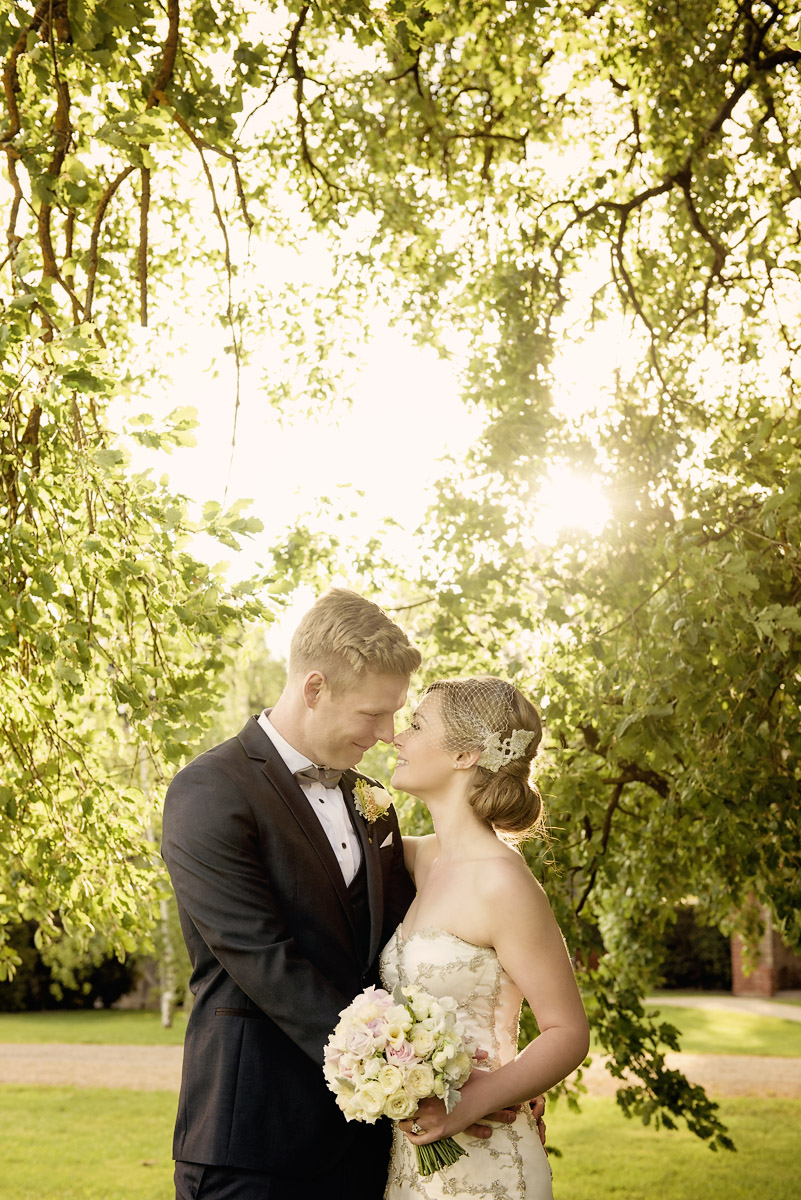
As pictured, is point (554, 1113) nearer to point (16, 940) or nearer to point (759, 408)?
point (759, 408)

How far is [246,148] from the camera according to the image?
7816 millimetres

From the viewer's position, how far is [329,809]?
3127 mm

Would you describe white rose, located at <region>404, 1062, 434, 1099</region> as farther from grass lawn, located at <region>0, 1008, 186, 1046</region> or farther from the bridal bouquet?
grass lawn, located at <region>0, 1008, 186, 1046</region>

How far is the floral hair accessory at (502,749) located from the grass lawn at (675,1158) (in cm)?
587

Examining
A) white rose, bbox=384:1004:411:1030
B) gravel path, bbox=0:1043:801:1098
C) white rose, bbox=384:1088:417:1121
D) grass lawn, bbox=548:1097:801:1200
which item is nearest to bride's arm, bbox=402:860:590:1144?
white rose, bbox=384:1088:417:1121

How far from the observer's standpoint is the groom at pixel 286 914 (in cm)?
262

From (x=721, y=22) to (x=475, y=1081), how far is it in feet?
25.3

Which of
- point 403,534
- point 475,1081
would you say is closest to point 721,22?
point 403,534

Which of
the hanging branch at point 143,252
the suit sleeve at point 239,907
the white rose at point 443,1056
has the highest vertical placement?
the hanging branch at point 143,252

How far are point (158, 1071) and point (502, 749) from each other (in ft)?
46.2

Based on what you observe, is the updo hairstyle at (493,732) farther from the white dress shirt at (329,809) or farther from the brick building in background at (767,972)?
the brick building in background at (767,972)

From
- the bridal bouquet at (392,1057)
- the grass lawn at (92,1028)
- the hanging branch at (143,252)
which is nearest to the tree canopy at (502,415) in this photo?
the hanging branch at (143,252)

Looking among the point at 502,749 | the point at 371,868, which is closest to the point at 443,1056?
the point at 371,868

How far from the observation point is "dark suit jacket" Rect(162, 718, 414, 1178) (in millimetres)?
2590
